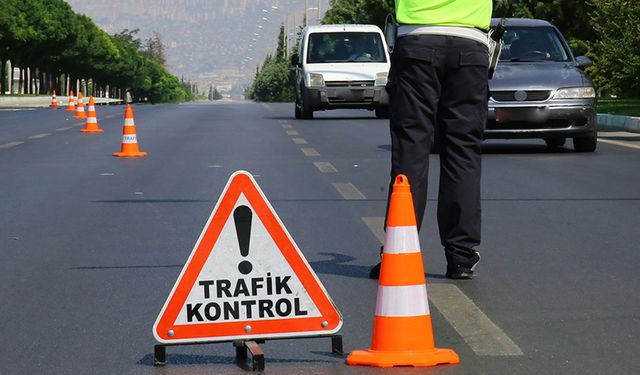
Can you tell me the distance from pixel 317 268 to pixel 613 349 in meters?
2.53

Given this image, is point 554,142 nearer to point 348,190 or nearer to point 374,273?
point 348,190

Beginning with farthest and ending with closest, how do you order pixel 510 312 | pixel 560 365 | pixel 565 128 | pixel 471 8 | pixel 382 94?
pixel 382 94 < pixel 565 128 < pixel 471 8 < pixel 510 312 < pixel 560 365

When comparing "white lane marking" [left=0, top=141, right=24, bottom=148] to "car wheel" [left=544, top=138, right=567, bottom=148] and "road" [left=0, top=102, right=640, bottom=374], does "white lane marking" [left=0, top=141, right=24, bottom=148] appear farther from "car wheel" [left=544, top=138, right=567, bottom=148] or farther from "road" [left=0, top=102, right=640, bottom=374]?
"car wheel" [left=544, top=138, right=567, bottom=148]

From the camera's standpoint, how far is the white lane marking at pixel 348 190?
1228 cm

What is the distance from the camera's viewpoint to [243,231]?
5.45 m

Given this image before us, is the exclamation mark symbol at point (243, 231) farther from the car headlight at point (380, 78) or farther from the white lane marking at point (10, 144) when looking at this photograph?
the car headlight at point (380, 78)

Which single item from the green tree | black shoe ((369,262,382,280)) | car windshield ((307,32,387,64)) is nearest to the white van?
car windshield ((307,32,387,64))

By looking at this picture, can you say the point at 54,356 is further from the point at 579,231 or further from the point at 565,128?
the point at 565,128

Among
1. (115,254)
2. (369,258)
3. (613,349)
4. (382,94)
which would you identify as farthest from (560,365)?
(382,94)

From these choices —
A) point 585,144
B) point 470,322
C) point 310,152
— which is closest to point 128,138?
point 310,152

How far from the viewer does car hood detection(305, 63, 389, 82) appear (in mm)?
31125

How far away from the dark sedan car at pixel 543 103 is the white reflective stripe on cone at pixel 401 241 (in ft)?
39.3

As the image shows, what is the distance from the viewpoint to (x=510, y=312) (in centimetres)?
647

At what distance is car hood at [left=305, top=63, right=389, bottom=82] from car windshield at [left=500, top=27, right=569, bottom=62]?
12050mm
